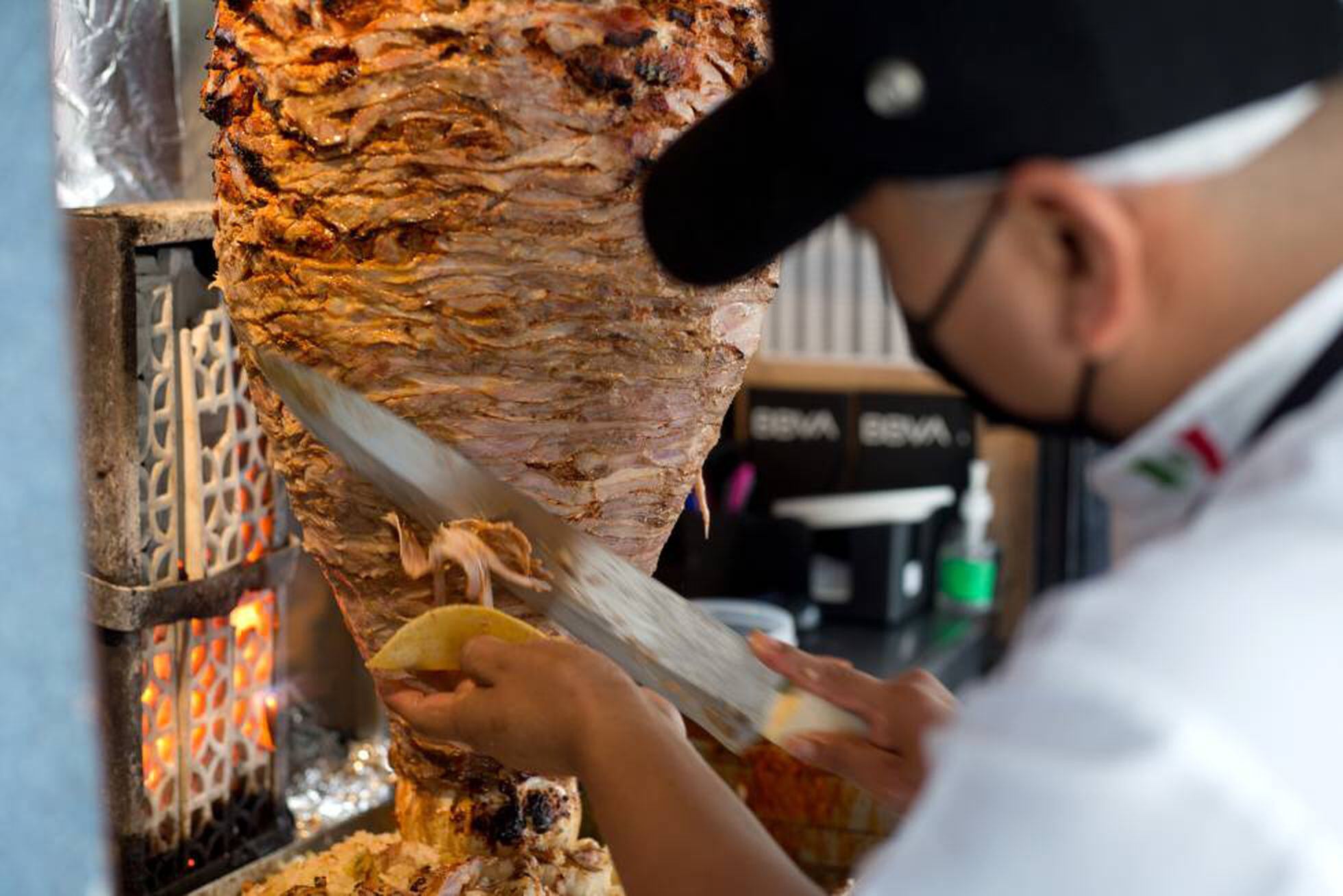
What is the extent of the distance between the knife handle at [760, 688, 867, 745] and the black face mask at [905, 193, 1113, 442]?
0.33 meters

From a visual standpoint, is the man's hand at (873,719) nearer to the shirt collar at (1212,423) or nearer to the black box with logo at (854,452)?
the shirt collar at (1212,423)

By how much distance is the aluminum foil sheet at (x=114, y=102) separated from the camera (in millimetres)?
1304

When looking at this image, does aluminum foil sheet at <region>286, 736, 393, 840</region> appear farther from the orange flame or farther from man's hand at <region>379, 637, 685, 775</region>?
man's hand at <region>379, 637, 685, 775</region>

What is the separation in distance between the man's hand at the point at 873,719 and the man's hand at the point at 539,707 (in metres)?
0.09

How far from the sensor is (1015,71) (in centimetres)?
59

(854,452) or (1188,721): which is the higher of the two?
(1188,721)

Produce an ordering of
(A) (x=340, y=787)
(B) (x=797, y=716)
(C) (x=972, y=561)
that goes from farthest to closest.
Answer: (C) (x=972, y=561) < (A) (x=340, y=787) < (B) (x=797, y=716)

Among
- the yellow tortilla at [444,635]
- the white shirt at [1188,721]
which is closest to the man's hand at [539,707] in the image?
the yellow tortilla at [444,635]

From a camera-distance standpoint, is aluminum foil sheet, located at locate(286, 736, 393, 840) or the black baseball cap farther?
aluminum foil sheet, located at locate(286, 736, 393, 840)

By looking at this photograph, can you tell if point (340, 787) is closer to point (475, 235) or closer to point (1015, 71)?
point (475, 235)

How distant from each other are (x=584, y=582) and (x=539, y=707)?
0.16 metres

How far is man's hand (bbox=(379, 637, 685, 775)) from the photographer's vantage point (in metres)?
0.86

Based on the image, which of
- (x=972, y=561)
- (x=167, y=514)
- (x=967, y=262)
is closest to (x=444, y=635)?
(x=167, y=514)

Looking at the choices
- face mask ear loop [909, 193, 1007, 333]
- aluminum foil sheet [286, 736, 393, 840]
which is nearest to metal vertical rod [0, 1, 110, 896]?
face mask ear loop [909, 193, 1007, 333]
